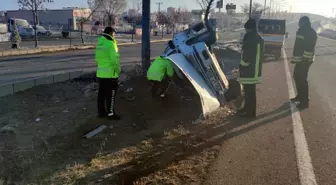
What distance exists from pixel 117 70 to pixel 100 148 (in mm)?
1732

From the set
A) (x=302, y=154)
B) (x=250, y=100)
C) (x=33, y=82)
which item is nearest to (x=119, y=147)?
(x=302, y=154)

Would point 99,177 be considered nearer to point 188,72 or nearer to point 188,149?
point 188,149

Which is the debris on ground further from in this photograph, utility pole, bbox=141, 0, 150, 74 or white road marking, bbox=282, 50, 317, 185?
white road marking, bbox=282, 50, 317, 185

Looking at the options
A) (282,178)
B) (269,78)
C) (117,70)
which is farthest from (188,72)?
(269,78)

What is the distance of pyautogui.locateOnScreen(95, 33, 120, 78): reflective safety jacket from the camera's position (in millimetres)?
5688

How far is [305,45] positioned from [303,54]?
209mm

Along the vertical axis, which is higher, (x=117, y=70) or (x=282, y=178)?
(x=117, y=70)

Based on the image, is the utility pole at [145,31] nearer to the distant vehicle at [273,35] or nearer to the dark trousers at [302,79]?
the dark trousers at [302,79]

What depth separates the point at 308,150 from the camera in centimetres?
475

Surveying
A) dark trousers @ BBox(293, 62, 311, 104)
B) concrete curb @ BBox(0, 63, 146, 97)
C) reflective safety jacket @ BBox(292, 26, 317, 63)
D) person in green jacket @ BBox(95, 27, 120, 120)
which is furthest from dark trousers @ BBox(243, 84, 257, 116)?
concrete curb @ BBox(0, 63, 146, 97)

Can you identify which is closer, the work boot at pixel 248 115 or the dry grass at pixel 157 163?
the dry grass at pixel 157 163

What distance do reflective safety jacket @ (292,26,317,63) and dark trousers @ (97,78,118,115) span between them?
4307 mm

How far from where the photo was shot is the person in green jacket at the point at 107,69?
18.7 ft

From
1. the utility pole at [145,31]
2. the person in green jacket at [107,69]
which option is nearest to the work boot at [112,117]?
the person in green jacket at [107,69]
